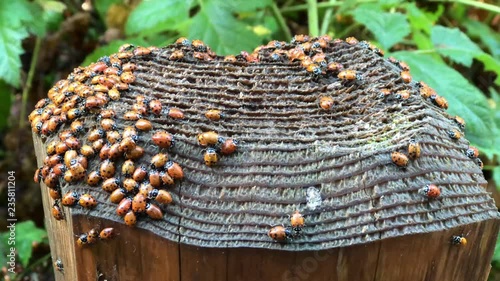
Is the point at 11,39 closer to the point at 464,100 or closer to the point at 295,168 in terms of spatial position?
the point at 295,168

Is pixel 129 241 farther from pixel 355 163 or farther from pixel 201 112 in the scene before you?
pixel 355 163

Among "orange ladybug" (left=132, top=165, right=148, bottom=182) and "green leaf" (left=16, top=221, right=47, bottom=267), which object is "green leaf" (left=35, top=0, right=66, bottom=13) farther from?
"orange ladybug" (left=132, top=165, right=148, bottom=182)

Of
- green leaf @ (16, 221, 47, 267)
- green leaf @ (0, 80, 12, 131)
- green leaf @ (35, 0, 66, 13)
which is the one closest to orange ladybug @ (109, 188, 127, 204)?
green leaf @ (16, 221, 47, 267)

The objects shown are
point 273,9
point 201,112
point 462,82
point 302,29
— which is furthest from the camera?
point 302,29

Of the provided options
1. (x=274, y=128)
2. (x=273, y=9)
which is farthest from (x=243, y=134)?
(x=273, y=9)

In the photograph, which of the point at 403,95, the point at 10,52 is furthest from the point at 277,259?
the point at 10,52

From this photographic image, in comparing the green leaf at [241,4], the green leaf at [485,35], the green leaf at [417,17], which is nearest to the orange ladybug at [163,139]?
the green leaf at [241,4]

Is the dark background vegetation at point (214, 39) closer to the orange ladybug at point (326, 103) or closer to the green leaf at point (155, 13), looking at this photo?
the green leaf at point (155, 13)
